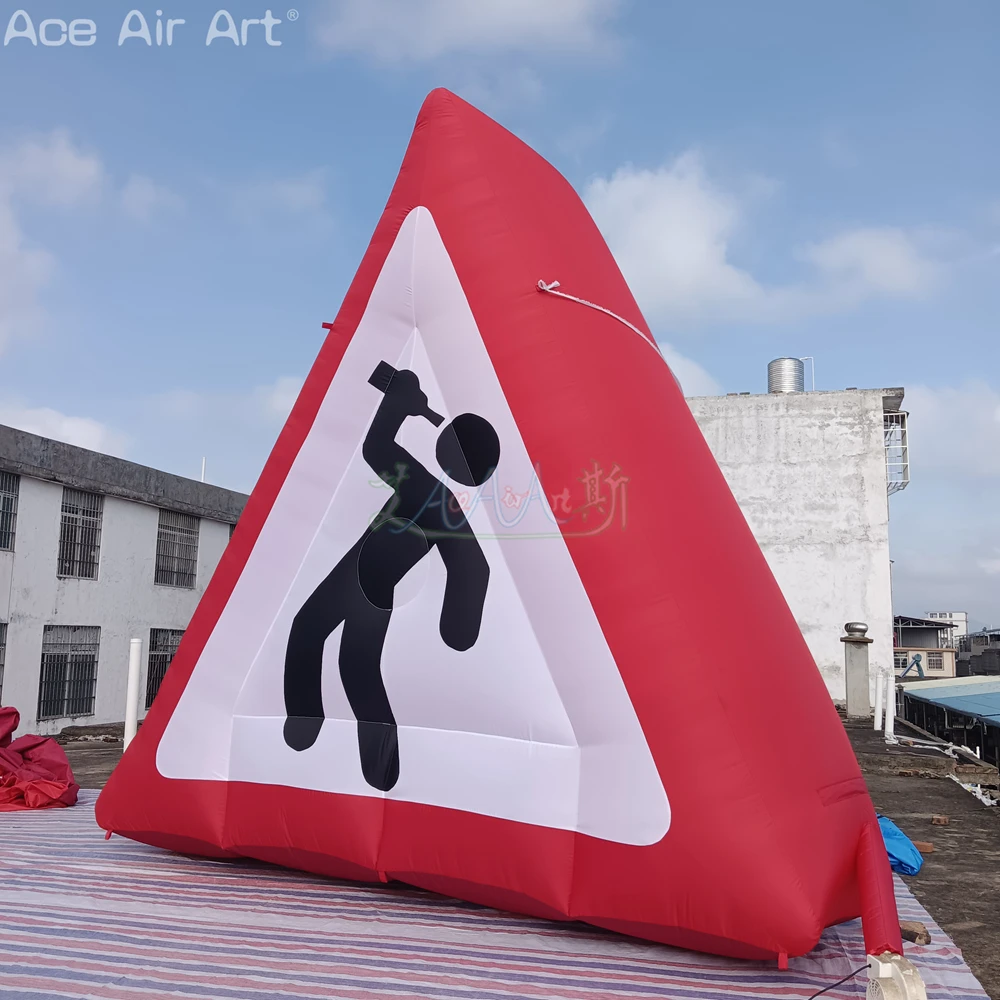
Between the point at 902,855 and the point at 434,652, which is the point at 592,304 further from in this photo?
the point at 902,855

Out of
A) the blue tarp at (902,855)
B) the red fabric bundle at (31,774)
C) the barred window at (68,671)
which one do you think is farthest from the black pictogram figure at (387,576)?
the barred window at (68,671)

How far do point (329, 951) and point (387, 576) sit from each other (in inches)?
52.6

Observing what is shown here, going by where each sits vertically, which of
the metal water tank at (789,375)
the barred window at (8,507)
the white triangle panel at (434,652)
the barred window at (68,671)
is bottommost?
the barred window at (68,671)

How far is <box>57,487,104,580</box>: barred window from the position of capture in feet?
44.0

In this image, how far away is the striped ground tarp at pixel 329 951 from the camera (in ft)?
8.23

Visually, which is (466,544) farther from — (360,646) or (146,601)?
(146,601)

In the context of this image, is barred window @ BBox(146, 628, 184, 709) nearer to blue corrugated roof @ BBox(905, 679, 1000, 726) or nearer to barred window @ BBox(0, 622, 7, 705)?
barred window @ BBox(0, 622, 7, 705)

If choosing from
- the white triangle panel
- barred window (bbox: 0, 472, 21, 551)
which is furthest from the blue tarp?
barred window (bbox: 0, 472, 21, 551)

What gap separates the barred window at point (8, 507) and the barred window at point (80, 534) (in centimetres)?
95

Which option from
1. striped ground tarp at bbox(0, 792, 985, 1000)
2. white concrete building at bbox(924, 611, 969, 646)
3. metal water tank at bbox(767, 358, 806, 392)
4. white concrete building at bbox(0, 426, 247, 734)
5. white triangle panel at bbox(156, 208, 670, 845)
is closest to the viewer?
striped ground tarp at bbox(0, 792, 985, 1000)

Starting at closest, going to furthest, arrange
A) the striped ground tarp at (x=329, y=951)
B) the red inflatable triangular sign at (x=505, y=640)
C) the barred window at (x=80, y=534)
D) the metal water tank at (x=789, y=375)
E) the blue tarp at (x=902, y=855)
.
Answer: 1. the striped ground tarp at (x=329, y=951)
2. the red inflatable triangular sign at (x=505, y=640)
3. the blue tarp at (x=902, y=855)
4. the barred window at (x=80, y=534)
5. the metal water tank at (x=789, y=375)

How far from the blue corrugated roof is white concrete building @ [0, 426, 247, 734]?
1193 cm

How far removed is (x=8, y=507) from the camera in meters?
12.3

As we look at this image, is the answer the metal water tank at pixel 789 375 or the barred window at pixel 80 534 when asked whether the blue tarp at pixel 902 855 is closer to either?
the barred window at pixel 80 534
